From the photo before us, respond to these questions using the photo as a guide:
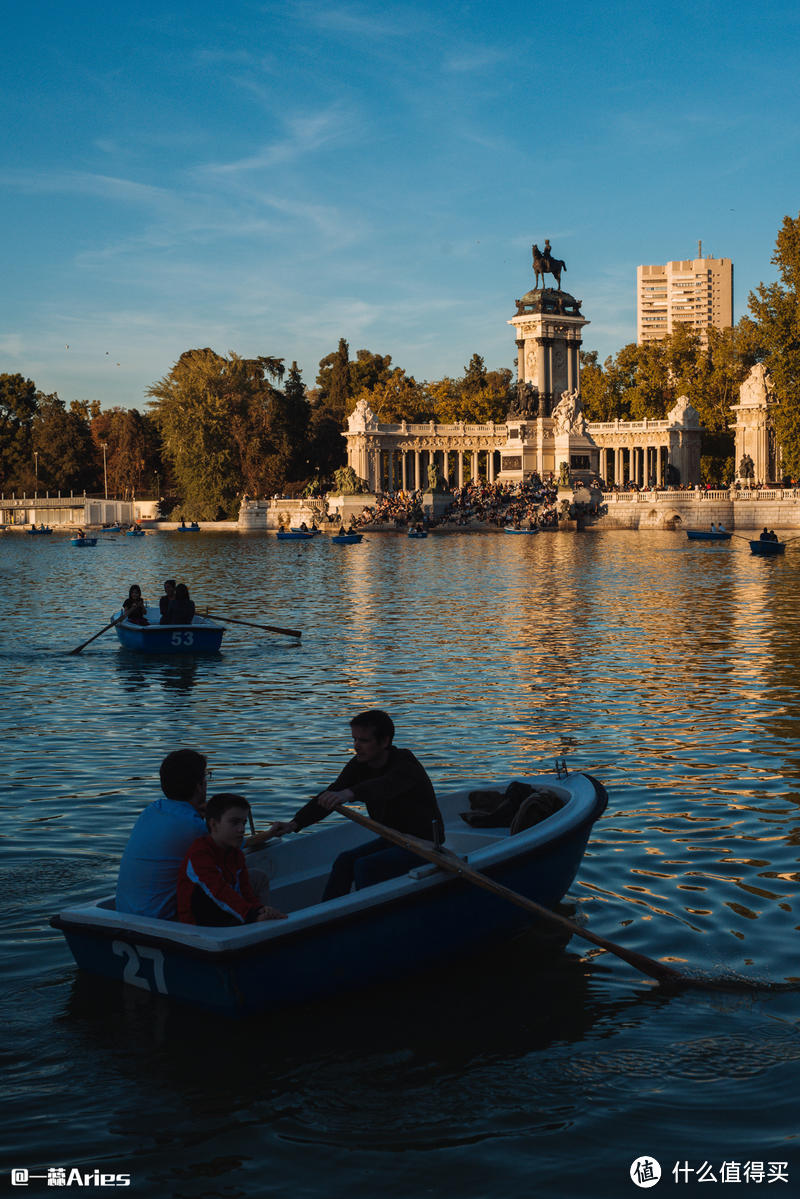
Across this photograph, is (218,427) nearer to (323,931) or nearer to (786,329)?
(786,329)

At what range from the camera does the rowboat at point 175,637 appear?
2355 centimetres

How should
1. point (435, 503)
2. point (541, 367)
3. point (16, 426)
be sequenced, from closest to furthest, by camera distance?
point (435, 503) < point (541, 367) < point (16, 426)

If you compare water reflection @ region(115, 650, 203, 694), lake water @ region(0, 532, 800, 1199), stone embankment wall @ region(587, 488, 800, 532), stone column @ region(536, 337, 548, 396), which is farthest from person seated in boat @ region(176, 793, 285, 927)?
stone column @ region(536, 337, 548, 396)

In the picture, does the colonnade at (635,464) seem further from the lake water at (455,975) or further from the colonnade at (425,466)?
the lake water at (455,975)

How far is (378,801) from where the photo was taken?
815 centimetres

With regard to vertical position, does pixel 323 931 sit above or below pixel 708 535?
below

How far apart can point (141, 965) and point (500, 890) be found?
2.18 m

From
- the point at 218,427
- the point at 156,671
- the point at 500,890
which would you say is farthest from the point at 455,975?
the point at 218,427

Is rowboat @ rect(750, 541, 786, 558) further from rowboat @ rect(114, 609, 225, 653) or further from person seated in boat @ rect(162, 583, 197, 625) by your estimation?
person seated in boat @ rect(162, 583, 197, 625)

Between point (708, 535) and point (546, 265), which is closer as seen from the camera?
point (708, 535)

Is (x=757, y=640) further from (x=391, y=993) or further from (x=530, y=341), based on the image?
(x=530, y=341)

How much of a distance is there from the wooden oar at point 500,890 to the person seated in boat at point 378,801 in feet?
0.86

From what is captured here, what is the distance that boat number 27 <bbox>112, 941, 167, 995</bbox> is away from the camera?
7.38 meters

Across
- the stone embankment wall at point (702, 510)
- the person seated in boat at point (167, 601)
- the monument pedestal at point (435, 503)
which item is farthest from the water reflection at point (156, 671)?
the monument pedestal at point (435, 503)
